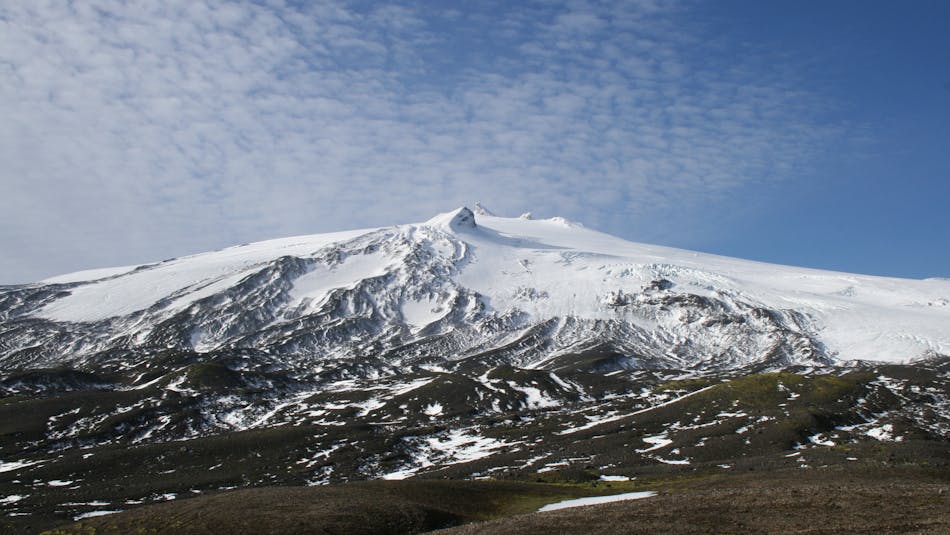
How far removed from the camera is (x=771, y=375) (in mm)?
160250

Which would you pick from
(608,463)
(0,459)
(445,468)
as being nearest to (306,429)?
(445,468)

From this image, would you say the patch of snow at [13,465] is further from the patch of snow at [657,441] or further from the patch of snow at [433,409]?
the patch of snow at [657,441]

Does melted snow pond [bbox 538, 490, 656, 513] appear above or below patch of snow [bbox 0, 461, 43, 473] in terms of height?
above

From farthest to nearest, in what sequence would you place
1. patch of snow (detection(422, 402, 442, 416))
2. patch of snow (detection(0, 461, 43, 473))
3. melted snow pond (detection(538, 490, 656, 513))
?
patch of snow (detection(422, 402, 442, 416))
patch of snow (detection(0, 461, 43, 473))
melted snow pond (detection(538, 490, 656, 513))

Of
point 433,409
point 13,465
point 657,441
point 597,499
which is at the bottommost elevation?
point 13,465

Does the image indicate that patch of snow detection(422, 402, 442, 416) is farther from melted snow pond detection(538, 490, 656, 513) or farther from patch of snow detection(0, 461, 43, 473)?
melted snow pond detection(538, 490, 656, 513)

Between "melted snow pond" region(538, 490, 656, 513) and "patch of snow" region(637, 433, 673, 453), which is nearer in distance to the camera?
"melted snow pond" region(538, 490, 656, 513)

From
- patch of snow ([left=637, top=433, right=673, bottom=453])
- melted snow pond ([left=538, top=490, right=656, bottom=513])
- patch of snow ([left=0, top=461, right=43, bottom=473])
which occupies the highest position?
melted snow pond ([left=538, top=490, right=656, bottom=513])

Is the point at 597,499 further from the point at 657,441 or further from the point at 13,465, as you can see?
the point at 13,465

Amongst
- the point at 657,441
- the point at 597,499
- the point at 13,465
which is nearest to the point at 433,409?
the point at 657,441

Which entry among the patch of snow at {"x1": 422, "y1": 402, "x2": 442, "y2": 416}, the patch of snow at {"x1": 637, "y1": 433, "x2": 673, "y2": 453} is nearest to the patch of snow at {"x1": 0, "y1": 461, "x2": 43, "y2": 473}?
the patch of snow at {"x1": 422, "y1": 402, "x2": 442, "y2": 416}

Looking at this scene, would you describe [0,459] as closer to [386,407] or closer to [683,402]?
[386,407]

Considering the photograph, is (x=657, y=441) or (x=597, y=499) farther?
(x=657, y=441)

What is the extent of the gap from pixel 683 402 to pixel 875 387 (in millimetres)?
47349
